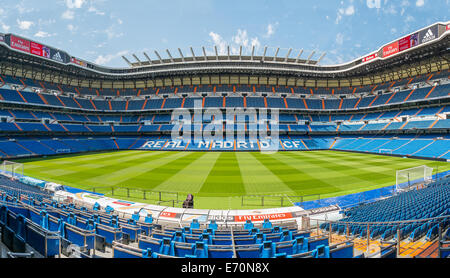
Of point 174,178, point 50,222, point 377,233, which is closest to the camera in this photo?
point 50,222

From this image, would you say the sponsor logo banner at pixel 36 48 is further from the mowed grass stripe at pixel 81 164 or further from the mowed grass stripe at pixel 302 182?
the mowed grass stripe at pixel 302 182

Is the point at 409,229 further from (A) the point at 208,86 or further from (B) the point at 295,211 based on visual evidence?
(A) the point at 208,86

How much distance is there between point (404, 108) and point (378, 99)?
6712 mm

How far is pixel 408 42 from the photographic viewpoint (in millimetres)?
37875

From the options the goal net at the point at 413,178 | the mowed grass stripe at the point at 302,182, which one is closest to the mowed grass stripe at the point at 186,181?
the mowed grass stripe at the point at 302,182

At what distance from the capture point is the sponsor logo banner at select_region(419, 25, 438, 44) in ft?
111

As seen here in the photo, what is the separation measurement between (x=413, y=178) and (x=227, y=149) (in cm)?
3206

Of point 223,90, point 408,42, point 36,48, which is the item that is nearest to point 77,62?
point 36,48

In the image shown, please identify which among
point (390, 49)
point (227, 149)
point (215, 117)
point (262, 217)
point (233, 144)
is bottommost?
point (262, 217)

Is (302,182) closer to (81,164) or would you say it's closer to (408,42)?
(81,164)

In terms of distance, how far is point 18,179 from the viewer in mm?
18828

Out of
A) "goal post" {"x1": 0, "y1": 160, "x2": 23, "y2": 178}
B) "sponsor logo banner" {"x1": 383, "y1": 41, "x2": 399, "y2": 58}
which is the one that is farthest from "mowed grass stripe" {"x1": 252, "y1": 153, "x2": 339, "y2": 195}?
"sponsor logo banner" {"x1": 383, "y1": 41, "x2": 399, "y2": 58}

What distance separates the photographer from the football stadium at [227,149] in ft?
22.8

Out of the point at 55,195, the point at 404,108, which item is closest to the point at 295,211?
the point at 55,195
